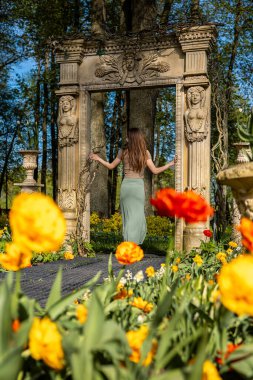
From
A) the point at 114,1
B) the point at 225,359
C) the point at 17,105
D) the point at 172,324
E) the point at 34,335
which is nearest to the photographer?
the point at 34,335

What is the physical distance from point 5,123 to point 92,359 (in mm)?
26869

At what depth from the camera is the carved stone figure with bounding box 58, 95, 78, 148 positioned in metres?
10.0

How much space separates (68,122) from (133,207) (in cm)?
288

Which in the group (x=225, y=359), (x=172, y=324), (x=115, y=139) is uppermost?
(x=115, y=139)

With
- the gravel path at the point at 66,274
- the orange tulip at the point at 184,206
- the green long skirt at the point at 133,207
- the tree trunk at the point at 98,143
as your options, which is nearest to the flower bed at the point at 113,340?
the orange tulip at the point at 184,206

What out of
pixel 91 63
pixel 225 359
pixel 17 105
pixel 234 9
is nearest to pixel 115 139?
pixel 17 105

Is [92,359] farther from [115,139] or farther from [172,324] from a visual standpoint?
[115,139]

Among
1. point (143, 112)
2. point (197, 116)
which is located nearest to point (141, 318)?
point (197, 116)

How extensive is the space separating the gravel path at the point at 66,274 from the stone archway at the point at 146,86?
1519mm

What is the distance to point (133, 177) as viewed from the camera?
7.79 meters

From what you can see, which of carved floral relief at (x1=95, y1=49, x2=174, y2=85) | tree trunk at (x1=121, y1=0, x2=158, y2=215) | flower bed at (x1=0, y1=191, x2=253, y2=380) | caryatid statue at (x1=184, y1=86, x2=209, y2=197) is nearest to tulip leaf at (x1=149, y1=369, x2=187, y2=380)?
flower bed at (x1=0, y1=191, x2=253, y2=380)

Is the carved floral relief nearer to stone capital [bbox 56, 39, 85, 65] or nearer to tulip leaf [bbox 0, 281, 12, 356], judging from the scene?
stone capital [bbox 56, 39, 85, 65]

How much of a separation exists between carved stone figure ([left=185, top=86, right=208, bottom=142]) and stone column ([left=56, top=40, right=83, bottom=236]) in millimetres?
2357

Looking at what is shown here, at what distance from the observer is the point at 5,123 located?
89.2 feet
